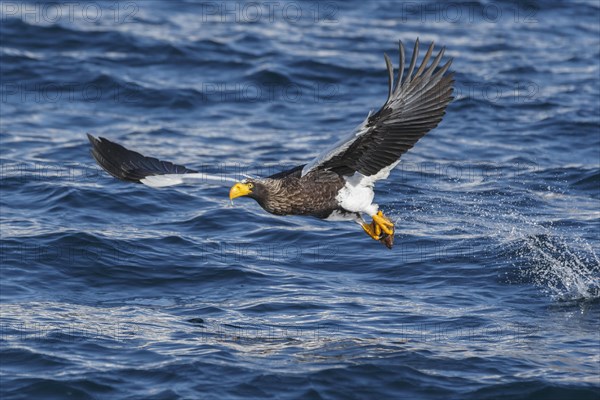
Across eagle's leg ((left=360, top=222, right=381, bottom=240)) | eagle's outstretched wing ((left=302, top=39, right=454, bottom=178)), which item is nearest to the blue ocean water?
eagle's leg ((left=360, top=222, right=381, bottom=240))

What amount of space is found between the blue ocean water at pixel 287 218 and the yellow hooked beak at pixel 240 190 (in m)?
1.31

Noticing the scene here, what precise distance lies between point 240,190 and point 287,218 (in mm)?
3746

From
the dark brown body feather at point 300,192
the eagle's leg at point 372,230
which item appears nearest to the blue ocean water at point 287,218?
the eagle's leg at point 372,230

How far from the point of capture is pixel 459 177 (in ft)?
47.8

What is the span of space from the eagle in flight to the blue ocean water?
44.6 inches

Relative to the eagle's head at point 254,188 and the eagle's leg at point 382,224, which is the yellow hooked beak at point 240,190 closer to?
the eagle's head at point 254,188

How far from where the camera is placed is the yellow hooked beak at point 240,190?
973 cm

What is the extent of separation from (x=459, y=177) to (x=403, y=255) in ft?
9.27

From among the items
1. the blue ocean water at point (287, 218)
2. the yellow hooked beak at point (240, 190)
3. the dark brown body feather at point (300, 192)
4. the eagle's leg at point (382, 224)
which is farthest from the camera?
the eagle's leg at point (382, 224)

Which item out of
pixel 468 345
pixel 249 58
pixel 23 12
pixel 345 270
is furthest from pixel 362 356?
pixel 23 12

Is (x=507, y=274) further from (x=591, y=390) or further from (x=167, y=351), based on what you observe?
(x=167, y=351)

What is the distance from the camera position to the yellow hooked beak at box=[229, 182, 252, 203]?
9734 mm

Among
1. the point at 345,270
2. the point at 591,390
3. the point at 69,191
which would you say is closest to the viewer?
the point at 591,390

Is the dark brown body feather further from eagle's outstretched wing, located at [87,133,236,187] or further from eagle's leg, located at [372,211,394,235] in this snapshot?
eagle's leg, located at [372,211,394,235]
